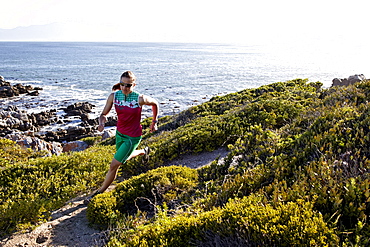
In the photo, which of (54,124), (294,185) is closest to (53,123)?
(54,124)

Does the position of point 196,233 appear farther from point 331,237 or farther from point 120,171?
point 120,171

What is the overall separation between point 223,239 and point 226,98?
14.3 metres

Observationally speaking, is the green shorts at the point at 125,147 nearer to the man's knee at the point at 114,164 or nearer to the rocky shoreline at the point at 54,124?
the man's knee at the point at 114,164

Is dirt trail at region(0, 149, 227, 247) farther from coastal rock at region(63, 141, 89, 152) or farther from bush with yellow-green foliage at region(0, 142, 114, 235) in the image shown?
coastal rock at region(63, 141, 89, 152)

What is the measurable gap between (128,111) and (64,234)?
114 inches

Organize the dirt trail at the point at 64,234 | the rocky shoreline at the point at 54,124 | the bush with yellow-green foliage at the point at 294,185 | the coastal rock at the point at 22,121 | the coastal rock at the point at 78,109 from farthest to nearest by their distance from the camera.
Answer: the coastal rock at the point at 78,109, the coastal rock at the point at 22,121, the rocky shoreline at the point at 54,124, the dirt trail at the point at 64,234, the bush with yellow-green foliage at the point at 294,185

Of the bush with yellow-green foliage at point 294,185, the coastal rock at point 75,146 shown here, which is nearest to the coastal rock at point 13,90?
the coastal rock at point 75,146

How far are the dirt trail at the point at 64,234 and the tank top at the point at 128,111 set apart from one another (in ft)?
7.22

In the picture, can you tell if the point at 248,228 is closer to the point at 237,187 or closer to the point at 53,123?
the point at 237,187

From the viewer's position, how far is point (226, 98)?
17.7 meters

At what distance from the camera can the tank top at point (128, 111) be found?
617 centimetres

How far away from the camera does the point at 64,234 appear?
583cm

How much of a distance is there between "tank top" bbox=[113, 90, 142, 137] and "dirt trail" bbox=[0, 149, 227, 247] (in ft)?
7.22

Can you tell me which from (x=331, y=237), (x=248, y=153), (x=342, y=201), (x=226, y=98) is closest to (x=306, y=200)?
(x=342, y=201)
